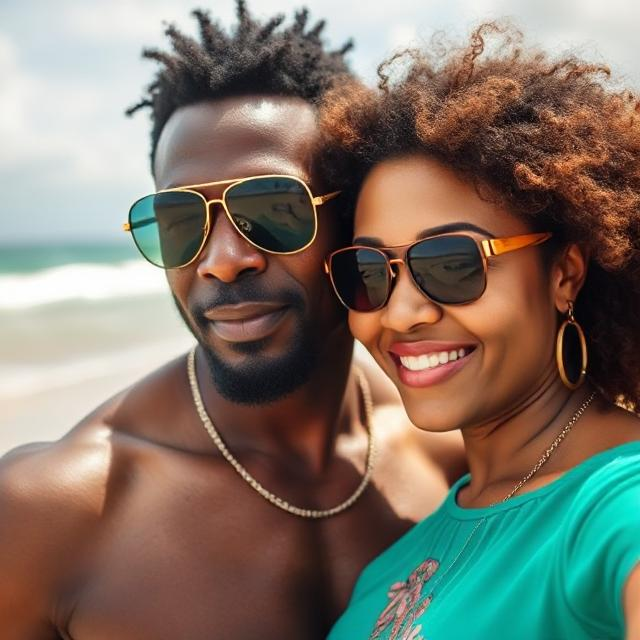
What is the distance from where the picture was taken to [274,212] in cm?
286

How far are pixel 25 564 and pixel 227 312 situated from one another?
943 mm

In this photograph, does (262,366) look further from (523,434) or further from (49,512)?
(523,434)

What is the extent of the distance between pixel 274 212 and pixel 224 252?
0.66 feet

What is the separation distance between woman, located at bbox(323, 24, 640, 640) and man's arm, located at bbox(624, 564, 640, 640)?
41 centimetres

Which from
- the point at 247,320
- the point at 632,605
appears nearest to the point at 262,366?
the point at 247,320

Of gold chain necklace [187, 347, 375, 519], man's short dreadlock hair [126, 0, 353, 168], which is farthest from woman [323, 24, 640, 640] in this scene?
man's short dreadlock hair [126, 0, 353, 168]

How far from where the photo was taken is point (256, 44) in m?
3.23

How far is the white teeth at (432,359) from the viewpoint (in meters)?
2.33

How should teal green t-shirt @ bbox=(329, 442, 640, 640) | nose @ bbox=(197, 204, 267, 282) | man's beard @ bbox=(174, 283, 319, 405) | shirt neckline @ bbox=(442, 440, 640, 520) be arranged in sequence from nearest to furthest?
teal green t-shirt @ bbox=(329, 442, 640, 640) < shirt neckline @ bbox=(442, 440, 640, 520) < nose @ bbox=(197, 204, 267, 282) < man's beard @ bbox=(174, 283, 319, 405)

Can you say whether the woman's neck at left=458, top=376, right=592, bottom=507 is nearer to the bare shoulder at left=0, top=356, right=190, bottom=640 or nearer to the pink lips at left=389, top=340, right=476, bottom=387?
the pink lips at left=389, top=340, right=476, bottom=387

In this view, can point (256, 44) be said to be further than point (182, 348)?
No

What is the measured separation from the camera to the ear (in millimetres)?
2309

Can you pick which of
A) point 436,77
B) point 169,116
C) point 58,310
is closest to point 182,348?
point 58,310

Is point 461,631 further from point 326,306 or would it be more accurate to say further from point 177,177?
point 177,177
